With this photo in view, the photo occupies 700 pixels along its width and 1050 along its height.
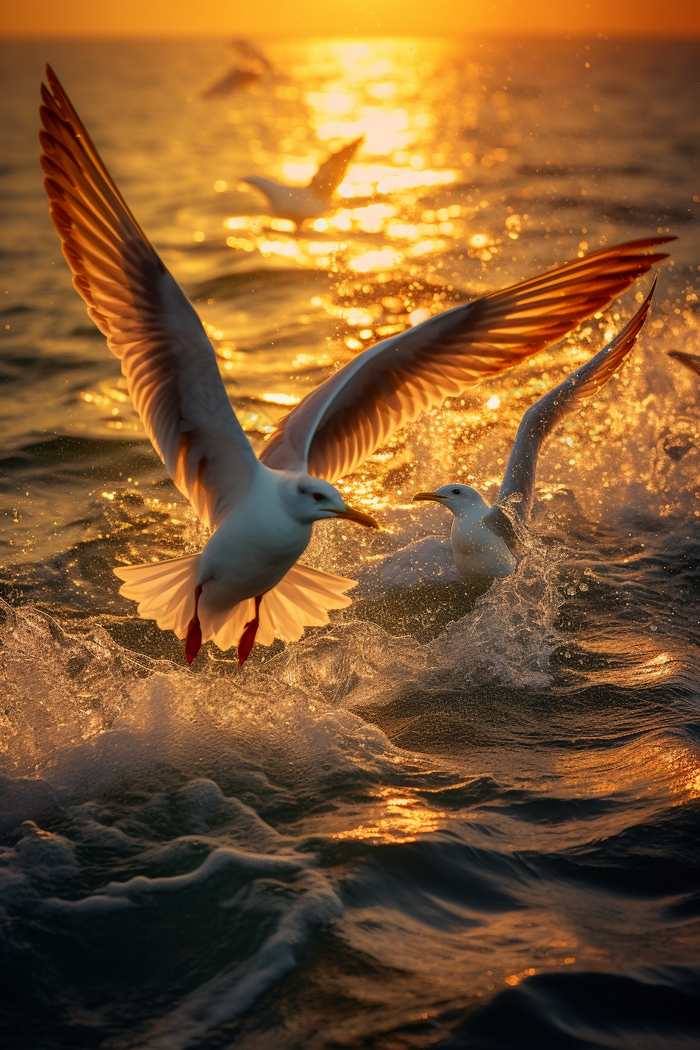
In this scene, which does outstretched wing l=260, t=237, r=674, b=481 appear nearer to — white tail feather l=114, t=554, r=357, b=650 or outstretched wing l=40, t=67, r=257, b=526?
outstretched wing l=40, t=67, r=257, b=526

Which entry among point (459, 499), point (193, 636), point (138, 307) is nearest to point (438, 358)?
point (459, 499)

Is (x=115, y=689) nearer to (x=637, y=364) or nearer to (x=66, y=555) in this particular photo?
(x=66, y=555)

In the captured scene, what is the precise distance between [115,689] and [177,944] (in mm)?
1568

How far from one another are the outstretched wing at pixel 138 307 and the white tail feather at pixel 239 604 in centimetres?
61

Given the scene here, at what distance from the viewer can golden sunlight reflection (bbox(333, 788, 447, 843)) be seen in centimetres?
381

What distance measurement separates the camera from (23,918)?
3412mm

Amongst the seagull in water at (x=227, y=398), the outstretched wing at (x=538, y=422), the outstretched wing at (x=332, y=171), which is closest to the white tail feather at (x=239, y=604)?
the seagull in water at (x=227, y=398)

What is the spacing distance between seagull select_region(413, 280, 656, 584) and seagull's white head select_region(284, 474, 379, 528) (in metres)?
1.99

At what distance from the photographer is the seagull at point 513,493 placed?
601 centimetres

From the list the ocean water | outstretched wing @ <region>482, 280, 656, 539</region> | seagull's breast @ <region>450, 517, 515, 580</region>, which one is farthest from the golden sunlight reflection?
outstretched wing @ <region>482, 280, 656, 539</region>

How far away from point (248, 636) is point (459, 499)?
179cm

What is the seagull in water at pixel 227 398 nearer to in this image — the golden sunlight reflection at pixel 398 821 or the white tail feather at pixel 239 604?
the white tail feather at pixel 239 604

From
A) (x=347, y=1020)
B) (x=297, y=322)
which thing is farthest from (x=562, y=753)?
(x=297, y=322)

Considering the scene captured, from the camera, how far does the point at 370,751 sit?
173 inches
